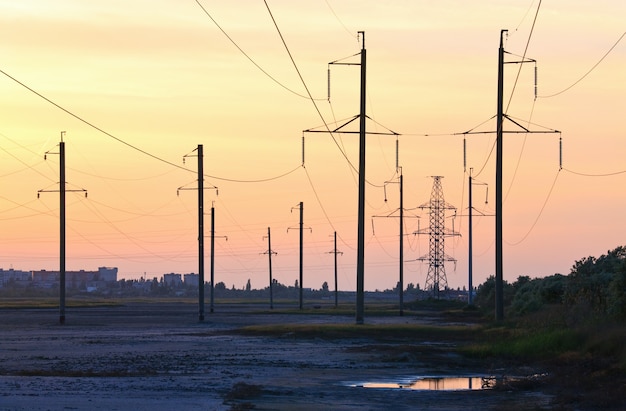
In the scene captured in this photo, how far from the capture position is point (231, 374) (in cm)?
3144

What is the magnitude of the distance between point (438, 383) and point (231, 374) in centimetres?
515

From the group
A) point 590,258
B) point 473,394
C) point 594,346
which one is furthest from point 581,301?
point 473,394

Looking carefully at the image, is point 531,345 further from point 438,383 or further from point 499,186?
point 499,186

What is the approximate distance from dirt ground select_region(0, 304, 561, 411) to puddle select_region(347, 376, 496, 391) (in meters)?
0.34

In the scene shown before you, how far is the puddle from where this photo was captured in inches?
1129

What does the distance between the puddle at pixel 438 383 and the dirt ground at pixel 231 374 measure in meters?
0.34

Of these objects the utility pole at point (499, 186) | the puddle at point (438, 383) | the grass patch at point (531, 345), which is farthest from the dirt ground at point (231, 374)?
the utility pole at point (499, 186)

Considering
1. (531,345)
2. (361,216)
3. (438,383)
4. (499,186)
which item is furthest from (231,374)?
(361,216)

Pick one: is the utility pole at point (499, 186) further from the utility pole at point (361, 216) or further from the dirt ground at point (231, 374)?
the dirt ground at point (231, 374)

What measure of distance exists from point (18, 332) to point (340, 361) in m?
24.8

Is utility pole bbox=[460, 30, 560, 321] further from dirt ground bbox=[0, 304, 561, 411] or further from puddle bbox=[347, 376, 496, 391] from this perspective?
puddle bbox=[347, 376, 496, 391]

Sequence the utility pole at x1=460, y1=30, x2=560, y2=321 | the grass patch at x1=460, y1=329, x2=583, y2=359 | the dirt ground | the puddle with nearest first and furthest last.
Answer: the dirt ground
the puddle
the grass patch at x1=460, y1=329, x2=583, y2=359
the utility pole at x1=460, y1=30, x2=560, y2=321

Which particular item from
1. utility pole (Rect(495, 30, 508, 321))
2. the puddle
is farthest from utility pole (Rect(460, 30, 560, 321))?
the puddle

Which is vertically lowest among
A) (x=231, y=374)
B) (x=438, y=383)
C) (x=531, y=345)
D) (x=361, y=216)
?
(x=438, y=383)
